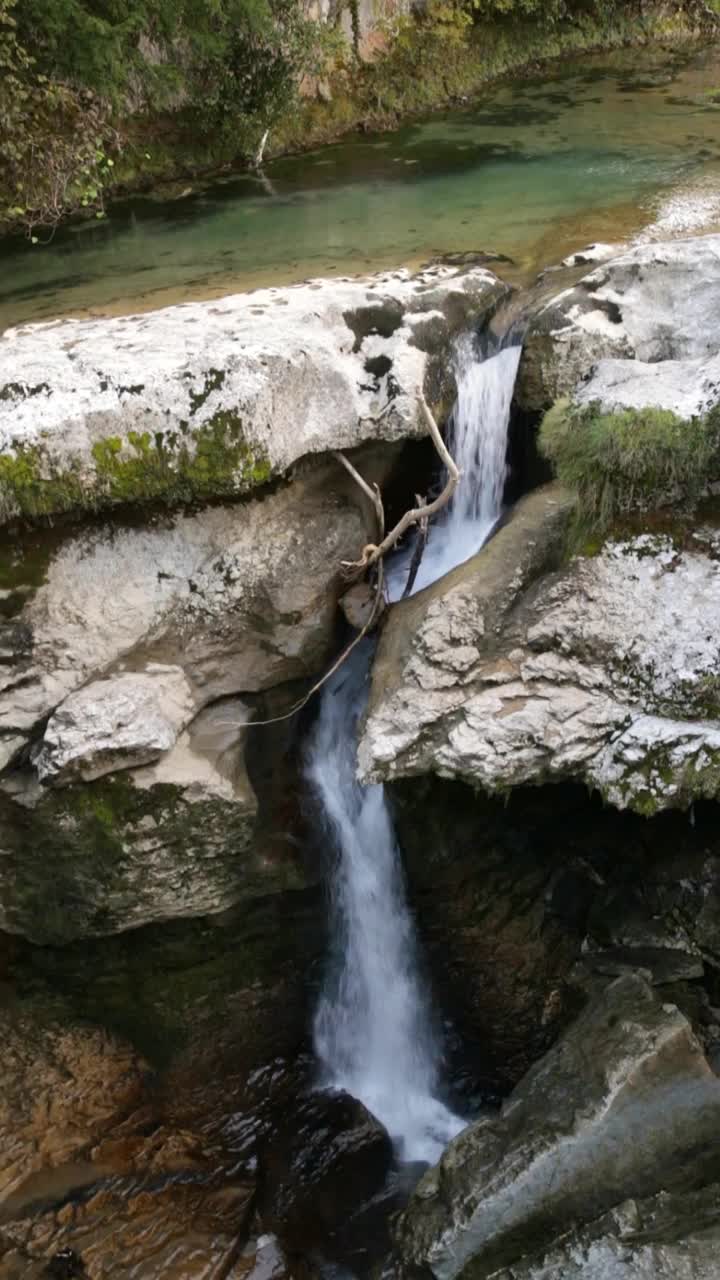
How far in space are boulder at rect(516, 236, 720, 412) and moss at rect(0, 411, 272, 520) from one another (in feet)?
6.92

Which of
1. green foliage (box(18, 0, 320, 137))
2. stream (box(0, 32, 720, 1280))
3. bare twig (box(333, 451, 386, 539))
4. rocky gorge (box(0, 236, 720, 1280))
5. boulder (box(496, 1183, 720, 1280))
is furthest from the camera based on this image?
green foliage (box(18, 0, 320, 137))

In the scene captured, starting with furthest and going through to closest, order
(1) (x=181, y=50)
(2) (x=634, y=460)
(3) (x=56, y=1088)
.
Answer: (1) (x=181, y=50), (3) (x=56, y=1088), (2) (x=634, y=460)

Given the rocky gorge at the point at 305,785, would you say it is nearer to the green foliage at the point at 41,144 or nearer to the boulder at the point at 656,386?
the boulder at the point at 656,386

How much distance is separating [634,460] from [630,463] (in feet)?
0.08

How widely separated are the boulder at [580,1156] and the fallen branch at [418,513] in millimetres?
2813

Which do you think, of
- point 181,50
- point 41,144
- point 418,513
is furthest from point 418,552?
point 181,50

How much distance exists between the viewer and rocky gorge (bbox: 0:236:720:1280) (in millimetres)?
5066

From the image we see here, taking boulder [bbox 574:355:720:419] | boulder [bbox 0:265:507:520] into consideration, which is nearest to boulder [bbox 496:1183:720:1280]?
boulder [bbox 574:355:720:419]

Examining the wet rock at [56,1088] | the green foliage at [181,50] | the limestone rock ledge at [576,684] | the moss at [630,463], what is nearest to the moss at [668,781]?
the limestone rock ledge at [576,684]

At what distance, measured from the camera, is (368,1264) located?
5406mm

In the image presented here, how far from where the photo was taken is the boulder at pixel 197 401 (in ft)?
17.9

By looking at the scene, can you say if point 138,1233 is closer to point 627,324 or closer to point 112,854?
point 112,854

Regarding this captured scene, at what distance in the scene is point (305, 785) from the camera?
20.8 ft

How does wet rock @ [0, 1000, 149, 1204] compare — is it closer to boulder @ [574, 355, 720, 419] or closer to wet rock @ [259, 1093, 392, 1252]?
wet rock @ [259, 1093, 392, 1252]
